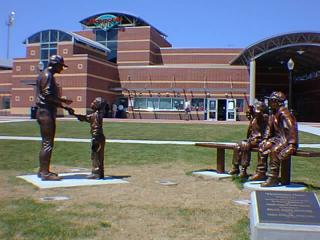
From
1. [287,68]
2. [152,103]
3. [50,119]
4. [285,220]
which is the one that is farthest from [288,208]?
[287,68]

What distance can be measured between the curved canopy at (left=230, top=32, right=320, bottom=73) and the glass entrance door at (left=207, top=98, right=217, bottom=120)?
206 inches

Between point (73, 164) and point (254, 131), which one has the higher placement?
point (254, 131)

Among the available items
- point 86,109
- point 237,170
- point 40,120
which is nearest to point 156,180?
point 237,170

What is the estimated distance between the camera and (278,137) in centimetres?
865

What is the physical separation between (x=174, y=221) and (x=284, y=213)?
154cm

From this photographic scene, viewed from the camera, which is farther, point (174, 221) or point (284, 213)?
point (174, 221)

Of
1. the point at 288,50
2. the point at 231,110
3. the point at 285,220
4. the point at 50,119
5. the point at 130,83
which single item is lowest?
the point at 285,220

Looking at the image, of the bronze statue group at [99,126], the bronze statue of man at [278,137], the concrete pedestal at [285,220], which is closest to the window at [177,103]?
the bronze statue group at [99,126]

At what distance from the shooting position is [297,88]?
61.7 m

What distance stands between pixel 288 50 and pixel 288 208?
150 ft

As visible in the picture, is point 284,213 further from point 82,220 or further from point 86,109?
point 86,109

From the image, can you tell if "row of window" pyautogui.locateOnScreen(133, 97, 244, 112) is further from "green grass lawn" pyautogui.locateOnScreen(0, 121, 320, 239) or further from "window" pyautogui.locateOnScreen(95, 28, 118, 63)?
"green grass lawn" pyautogui.locateOnScreen(0, 121, 320, 239)

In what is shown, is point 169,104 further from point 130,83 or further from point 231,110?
point 231,110

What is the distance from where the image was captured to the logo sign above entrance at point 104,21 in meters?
63.7
